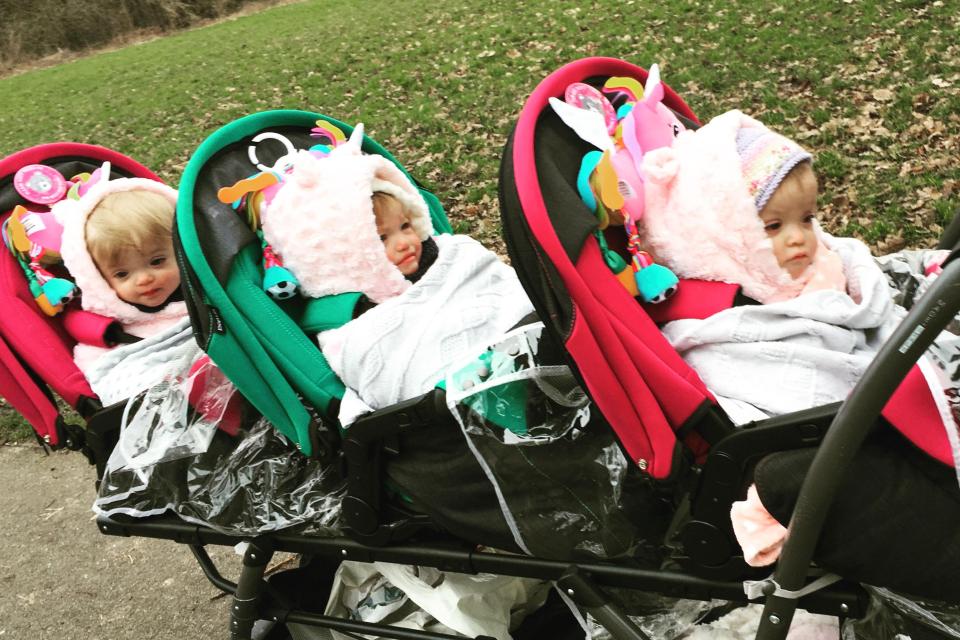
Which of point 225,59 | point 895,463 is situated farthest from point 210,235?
point 225,59

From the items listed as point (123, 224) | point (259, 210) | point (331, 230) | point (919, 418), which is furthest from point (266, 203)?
point (919, 418)

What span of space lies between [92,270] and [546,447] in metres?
1.46

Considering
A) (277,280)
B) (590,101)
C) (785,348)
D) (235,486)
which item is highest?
(590,101)

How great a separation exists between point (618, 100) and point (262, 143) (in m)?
1.04

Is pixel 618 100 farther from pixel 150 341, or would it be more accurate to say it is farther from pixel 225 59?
pixel 225 59

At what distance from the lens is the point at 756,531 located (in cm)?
163

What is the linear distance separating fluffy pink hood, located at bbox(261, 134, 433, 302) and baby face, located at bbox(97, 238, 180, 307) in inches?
19.8

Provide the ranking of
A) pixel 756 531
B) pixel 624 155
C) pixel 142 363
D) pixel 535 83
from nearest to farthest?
1. pixel 756 531
2. pixel 624 155
3. pixel 142 363
4. pixel 535 83

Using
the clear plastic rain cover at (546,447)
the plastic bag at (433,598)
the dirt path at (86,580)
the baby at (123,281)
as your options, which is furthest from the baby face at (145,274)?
the dirt path at (86,580)

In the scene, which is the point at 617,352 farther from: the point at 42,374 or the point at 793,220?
the point at 42,374

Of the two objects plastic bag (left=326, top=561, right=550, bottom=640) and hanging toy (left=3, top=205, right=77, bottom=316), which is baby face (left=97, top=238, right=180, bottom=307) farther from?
plastic bag (left=326, top=561, right=550, bottom=640)

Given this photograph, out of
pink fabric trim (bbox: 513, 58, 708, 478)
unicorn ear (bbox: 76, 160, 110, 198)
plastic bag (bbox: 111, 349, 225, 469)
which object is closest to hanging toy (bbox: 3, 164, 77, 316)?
unicorn ear (bbox: 76, 160, 110, 198)

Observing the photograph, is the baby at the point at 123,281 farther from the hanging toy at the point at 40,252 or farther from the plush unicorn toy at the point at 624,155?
the plush unicorn toy at the point at 624,155

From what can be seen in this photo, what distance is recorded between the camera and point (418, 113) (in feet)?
26.2
